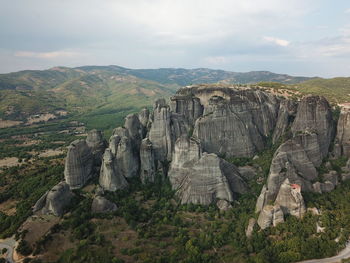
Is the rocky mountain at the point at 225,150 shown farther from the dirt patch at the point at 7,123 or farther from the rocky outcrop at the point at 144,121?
the dirt patch at the point at 7,123

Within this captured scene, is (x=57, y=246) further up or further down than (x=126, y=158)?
further down

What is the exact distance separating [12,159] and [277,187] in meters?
73.9

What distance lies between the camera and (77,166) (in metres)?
48.3

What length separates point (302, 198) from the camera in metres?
38.2

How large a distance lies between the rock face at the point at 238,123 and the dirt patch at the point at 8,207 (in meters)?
35.7

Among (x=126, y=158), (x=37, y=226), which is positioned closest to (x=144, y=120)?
(x=126, y=158)

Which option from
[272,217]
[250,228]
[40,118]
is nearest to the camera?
[272,217]

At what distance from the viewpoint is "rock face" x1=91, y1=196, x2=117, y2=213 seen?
4142 centimetres

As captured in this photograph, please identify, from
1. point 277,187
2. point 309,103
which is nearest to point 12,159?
point 277,187

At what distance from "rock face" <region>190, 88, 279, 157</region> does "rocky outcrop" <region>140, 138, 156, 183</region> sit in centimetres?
987

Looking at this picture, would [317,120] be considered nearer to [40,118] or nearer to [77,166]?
[77,166]

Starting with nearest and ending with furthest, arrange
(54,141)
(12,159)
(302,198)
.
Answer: (302,198)
(12,159)
(54,141)

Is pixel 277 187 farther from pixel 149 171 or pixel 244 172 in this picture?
pixel 149 171

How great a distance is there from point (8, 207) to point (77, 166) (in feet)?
48.2
